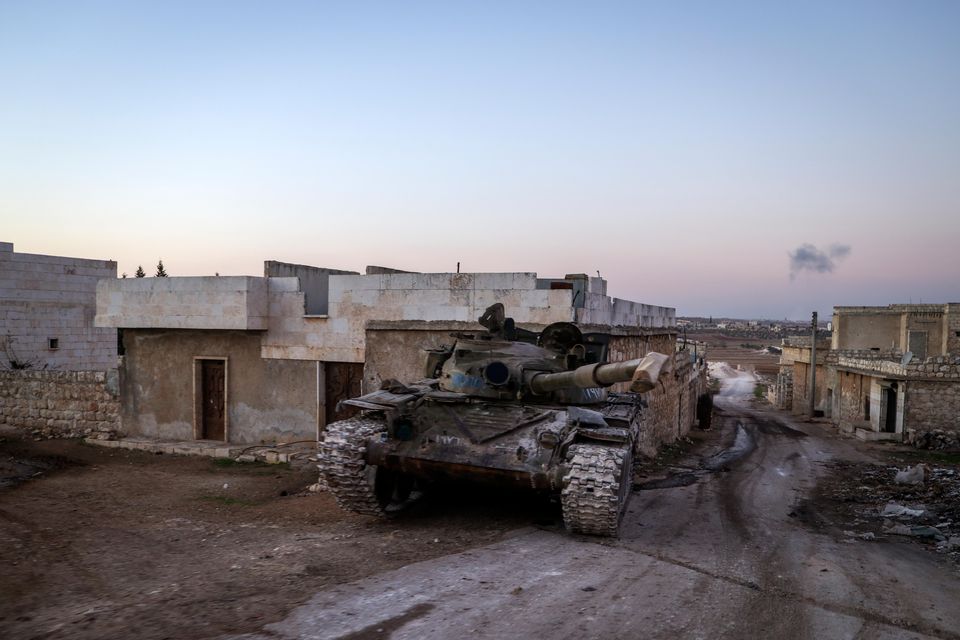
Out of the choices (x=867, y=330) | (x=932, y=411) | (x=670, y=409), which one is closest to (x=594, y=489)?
(x=670, y=409)

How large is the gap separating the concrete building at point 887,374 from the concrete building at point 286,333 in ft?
35.8

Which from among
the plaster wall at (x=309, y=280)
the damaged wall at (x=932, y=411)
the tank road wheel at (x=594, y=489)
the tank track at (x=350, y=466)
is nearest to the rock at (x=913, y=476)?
the tank road wheel at (x=594, y=489)

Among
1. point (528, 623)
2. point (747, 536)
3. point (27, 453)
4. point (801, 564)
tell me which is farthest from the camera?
point (27, 453)

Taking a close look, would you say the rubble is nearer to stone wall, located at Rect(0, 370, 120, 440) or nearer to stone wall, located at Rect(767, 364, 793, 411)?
stone wall, located at Rect(767, 364, 793, 411)

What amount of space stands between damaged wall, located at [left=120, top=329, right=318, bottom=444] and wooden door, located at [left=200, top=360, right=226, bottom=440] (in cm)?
21

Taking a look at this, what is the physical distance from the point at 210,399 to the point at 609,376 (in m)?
10.8

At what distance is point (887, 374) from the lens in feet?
71.4

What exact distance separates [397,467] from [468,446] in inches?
33.1

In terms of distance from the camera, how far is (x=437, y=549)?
6855 millimetres

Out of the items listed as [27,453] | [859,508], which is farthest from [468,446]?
[27,453]

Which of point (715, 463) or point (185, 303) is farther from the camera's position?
point (715, 463)

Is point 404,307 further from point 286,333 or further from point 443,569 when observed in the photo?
point 443,569

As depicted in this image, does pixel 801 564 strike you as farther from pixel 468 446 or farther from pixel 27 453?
pixel 27 453

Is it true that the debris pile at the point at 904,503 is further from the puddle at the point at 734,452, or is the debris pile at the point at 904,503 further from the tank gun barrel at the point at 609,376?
the tank gun barrel at the point at 609,376
